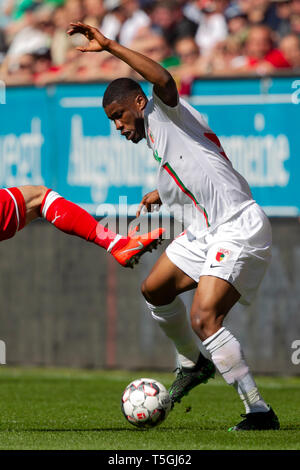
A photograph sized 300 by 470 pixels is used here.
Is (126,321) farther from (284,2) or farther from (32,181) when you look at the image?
(284,2)

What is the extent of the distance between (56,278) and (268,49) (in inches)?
139

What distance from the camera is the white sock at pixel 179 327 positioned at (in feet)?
22.5

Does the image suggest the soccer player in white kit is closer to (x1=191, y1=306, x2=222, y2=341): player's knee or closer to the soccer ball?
(x1=191, y1=306, x2=222, y2=341): player's knee

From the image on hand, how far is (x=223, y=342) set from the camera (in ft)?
19.6

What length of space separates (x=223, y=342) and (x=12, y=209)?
1611mm

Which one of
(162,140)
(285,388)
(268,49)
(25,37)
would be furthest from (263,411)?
(25,37)


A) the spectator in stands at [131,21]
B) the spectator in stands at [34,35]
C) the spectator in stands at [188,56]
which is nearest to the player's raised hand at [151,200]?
the spectator in stands at [188,56]

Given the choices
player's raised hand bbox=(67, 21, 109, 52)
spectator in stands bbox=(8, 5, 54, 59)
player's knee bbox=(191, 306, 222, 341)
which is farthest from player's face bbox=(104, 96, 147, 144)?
spectator in stands bbox=(8, 5, 54, 59)

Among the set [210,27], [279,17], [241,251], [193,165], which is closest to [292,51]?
[279,17]

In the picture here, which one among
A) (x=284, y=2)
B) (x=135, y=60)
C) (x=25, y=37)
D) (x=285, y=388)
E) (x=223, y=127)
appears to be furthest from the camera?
(x=25, y=37)

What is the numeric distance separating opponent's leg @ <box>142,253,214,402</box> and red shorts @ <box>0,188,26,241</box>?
93 centimetres

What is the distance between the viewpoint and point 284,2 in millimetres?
12156

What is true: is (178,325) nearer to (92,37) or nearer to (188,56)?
(92,37)

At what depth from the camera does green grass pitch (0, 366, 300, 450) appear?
18.2 feet
